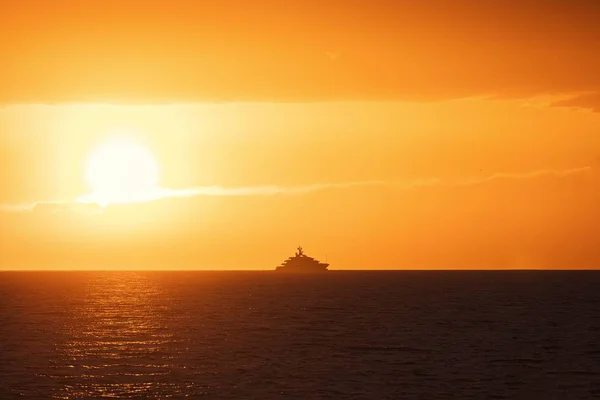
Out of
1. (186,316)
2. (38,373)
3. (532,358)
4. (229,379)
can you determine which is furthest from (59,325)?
(532,358)

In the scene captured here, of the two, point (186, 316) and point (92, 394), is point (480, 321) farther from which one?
point (92, 394)

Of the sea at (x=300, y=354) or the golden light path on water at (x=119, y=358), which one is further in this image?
the sea at (x=300, y=354)

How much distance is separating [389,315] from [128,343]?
45.9 metres

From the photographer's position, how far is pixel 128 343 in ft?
269

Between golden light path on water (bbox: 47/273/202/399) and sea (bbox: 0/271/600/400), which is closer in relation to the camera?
golden light path on water (bbox: 47/273/202/399)

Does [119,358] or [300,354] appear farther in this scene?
[300,354]

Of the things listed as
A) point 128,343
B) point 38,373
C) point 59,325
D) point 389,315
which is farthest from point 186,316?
point 38,373

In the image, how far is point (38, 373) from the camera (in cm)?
6206

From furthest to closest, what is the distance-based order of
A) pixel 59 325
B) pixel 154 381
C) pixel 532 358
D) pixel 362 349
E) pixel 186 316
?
pixel 186 316, pixel 59 325, pixel 362 349, pixel 532 358, pixel 154 381

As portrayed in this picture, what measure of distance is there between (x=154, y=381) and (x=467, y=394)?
68.2 feet

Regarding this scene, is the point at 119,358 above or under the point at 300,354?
under

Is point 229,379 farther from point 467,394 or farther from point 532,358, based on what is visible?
point 532,358

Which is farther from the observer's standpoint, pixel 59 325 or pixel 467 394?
pixel 59 325

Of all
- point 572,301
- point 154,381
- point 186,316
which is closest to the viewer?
point 154,381
